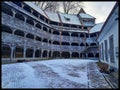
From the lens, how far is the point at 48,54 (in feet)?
109

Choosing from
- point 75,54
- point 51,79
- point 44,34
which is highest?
point 44,34

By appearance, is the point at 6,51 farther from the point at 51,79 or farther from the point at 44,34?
the point at 51,79

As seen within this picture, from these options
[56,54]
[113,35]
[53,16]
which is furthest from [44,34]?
[113,35]

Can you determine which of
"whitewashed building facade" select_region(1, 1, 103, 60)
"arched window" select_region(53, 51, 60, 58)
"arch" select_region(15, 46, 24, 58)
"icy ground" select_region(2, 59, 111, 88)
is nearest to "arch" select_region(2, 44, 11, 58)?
"whitewashed building facade" select_region(1, 1, 103, 60)

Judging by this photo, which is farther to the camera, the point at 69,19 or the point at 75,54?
the point at 69,19

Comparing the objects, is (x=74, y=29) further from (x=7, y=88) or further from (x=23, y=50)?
(x=7, y=88)

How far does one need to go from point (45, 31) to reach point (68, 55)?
460 inches

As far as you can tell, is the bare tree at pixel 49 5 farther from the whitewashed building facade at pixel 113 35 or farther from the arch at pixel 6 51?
the whitewashed building facade at pixel 113 35

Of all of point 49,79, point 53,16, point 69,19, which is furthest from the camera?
point 69,19

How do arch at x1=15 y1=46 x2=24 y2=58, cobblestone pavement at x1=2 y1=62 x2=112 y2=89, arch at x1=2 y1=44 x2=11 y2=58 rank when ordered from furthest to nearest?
arch at x1=15 y1=46 x2=24 y2=58 → arch at x1=2 y1=44 x2=11 y2=58 → cobblestone pavement at x1=2 y1=62 x2=112 y2=89

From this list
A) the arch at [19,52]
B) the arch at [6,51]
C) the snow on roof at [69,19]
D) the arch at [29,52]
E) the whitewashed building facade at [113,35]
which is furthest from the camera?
the snow on roof at [69,19]

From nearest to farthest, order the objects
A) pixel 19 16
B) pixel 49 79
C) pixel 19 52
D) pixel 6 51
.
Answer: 1. pixel 49 79
2. pixel 6 51
3. pixel 19 16
4. pixel 19 52

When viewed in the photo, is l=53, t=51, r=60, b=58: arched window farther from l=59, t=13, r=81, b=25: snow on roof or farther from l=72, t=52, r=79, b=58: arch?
l=59, t=13, r=81, b=25: snow on roof

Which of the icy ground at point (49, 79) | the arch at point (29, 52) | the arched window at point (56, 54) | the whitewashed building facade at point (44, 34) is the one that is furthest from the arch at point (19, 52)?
the arched window at point (56, 54)
